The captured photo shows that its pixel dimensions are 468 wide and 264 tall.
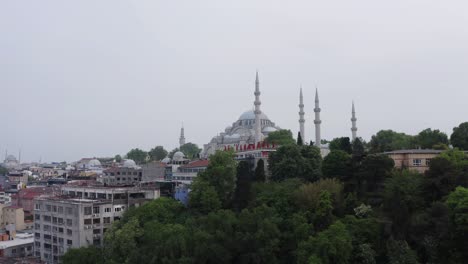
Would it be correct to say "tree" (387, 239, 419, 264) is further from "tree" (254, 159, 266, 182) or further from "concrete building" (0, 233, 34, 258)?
"concrete building" (0, 233, 34, 258)

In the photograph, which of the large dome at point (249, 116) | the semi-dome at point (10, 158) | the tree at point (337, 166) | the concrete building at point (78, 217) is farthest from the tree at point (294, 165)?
the semi-dome at point (10, 158)

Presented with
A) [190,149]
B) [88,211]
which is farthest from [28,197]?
[190,149]

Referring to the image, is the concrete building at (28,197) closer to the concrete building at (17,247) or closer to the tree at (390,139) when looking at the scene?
the concrete building at (17,247)

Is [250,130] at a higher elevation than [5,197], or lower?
higher

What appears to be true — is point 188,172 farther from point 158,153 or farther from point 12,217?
point 158,153

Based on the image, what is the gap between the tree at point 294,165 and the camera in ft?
114

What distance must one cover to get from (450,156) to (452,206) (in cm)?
766

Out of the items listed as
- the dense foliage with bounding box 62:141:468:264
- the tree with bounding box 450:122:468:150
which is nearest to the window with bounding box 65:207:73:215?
the dense foliage with bounding box 62:141:468:264

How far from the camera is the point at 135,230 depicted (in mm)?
30953

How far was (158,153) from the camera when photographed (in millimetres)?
86938

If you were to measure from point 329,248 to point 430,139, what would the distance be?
23125 millimetres

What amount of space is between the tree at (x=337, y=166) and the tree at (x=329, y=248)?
310 inches

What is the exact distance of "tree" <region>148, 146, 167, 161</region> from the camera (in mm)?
86213

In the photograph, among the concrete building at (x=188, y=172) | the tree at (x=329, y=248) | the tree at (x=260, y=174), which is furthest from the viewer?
the concrete building at (x=188, y=172)
